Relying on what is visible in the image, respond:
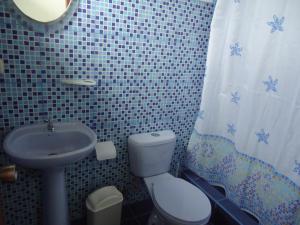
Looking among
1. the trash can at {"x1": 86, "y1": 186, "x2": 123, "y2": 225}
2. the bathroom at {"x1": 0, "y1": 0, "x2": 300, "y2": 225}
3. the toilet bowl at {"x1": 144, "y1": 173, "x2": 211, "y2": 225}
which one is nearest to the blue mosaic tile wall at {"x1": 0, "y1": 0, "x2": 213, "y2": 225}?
the bathroom at {"x1": 0, "y1": 0, "x2": 300, "y2": 225}

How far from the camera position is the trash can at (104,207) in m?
1.56

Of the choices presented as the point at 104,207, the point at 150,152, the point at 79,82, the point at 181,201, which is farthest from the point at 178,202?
the point at 79,82

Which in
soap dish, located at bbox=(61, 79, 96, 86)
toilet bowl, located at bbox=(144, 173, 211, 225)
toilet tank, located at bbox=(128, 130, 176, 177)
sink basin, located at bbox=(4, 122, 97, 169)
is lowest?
toilet bowl, located at bbox=(144, 173, 211, 225)

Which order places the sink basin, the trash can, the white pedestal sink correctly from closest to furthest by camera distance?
the sink basin < the white pedestal sink < the trash can

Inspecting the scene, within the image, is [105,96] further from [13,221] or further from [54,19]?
[13,221]

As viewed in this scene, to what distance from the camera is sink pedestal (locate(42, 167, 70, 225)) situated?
1.33 metres

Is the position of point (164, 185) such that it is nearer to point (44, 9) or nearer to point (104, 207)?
point (104, 207)

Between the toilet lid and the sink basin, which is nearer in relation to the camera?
the sink basin

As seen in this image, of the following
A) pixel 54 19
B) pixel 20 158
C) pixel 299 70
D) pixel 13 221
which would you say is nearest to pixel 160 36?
pixel 54 19

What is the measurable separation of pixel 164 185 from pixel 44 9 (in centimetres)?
136

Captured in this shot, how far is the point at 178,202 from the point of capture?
56.9 inches

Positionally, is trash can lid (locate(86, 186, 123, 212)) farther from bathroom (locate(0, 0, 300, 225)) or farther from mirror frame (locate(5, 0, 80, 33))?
mirror frame (locate(5, 0, 80, 33))

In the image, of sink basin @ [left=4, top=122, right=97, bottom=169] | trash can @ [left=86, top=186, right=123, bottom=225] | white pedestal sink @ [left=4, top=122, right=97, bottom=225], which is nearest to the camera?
sink basin @ [left=4, top=122, right=97, bottom=169]

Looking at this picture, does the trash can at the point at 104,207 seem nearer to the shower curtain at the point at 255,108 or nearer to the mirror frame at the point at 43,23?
the shower curtain at the point at 255,108
